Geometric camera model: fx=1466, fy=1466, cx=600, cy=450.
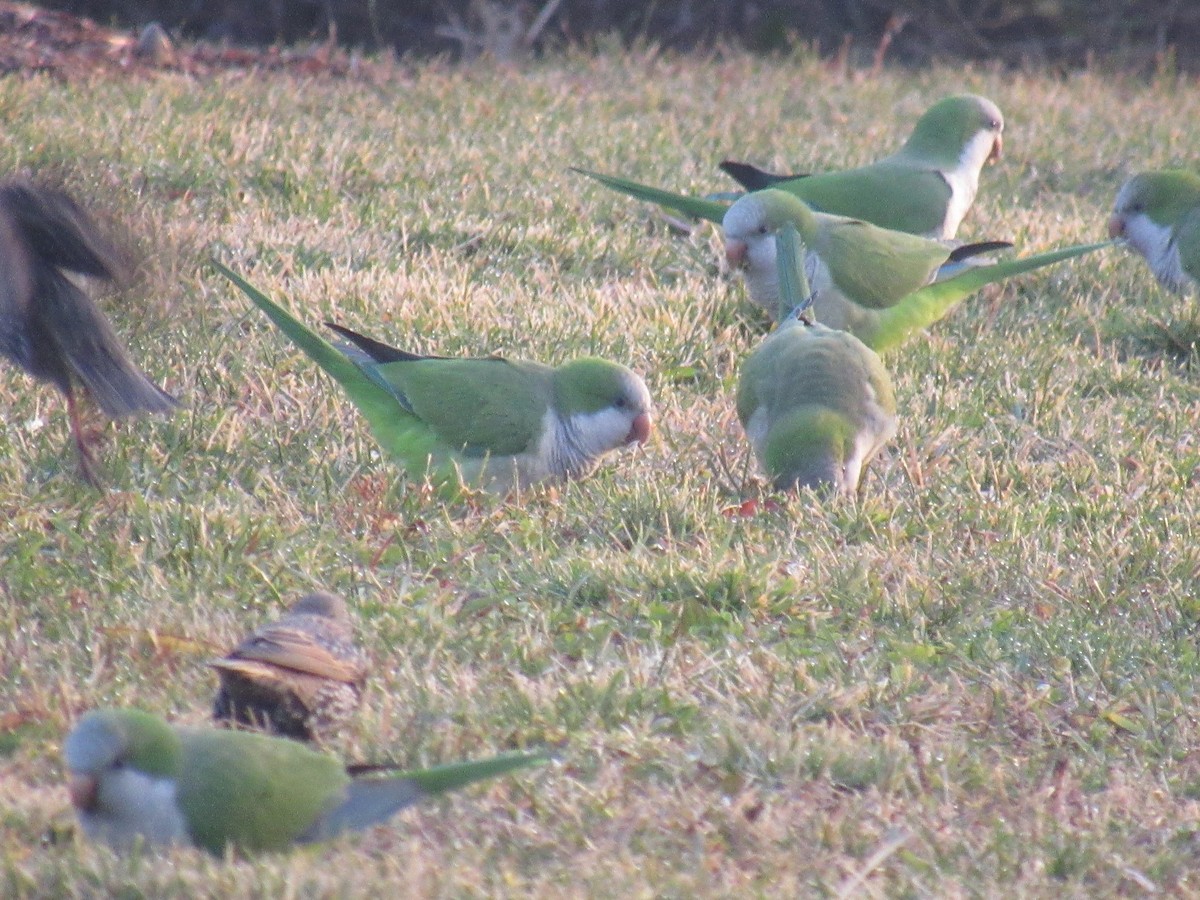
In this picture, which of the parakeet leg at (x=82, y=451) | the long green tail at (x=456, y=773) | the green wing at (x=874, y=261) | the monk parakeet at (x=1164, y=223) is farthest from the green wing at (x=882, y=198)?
the long green tail at (x=456, y=773)

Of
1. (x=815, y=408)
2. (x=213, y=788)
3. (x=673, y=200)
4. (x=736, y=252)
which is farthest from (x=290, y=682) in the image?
(x=673, y=200)

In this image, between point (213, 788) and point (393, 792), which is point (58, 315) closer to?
point (213, 788)

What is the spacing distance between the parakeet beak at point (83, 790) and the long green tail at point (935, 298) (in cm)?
350

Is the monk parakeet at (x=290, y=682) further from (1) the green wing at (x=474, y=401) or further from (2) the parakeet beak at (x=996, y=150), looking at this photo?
(2) the parakeet beak at (x=996, y=150)

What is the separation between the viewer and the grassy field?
99.2 inches

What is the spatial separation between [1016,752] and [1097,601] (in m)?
0.65

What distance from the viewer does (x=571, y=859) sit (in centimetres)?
241

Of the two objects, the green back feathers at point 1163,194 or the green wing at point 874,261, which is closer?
the green wing at point 874,261

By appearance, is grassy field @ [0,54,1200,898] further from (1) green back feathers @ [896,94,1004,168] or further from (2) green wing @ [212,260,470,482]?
(1) green back feathers @ [896,94,1004,168]

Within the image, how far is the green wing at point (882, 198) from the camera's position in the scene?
5895 mm

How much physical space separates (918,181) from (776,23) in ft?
22.7

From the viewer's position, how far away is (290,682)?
8.80 feet

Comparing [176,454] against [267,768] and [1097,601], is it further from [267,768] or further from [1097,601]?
[1097,601]

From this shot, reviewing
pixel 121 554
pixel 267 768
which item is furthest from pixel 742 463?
pixel 267 768
